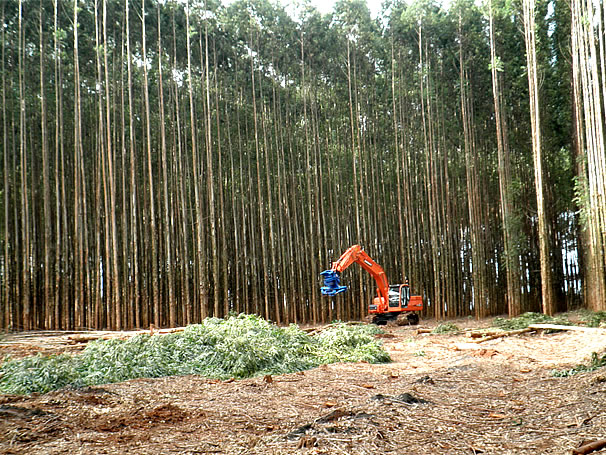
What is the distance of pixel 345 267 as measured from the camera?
9.54 m

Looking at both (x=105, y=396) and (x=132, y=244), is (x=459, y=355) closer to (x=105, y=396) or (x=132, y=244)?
(x=105, y=396)

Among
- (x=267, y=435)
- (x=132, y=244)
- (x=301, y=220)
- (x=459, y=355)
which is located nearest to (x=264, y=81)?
(x=301, y=220)

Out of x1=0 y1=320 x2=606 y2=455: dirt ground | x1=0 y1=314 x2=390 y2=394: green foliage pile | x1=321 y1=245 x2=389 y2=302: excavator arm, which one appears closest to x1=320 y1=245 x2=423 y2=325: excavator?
x1=321 y1=245 x2=389 y2=302: excavator arm

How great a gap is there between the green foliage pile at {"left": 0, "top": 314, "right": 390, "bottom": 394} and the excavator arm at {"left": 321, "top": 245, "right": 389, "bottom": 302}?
2.60m

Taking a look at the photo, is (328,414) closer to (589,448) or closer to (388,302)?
(589,448)


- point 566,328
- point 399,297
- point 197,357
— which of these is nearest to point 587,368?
point 566,328

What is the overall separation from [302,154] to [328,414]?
10881 millimetres

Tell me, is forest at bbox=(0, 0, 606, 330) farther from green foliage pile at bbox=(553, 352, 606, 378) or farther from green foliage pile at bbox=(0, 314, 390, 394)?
green foliage pile at bbox=(553, 352, 606, 378)

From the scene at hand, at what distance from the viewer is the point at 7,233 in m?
9.30

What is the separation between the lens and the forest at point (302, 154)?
10047 millimetres

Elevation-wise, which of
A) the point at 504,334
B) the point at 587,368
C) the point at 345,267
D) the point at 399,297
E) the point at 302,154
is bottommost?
the point at 504,334

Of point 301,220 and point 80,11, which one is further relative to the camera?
point 301,220

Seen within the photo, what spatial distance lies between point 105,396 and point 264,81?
1058 cm

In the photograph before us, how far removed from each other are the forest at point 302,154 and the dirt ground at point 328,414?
243 inches
